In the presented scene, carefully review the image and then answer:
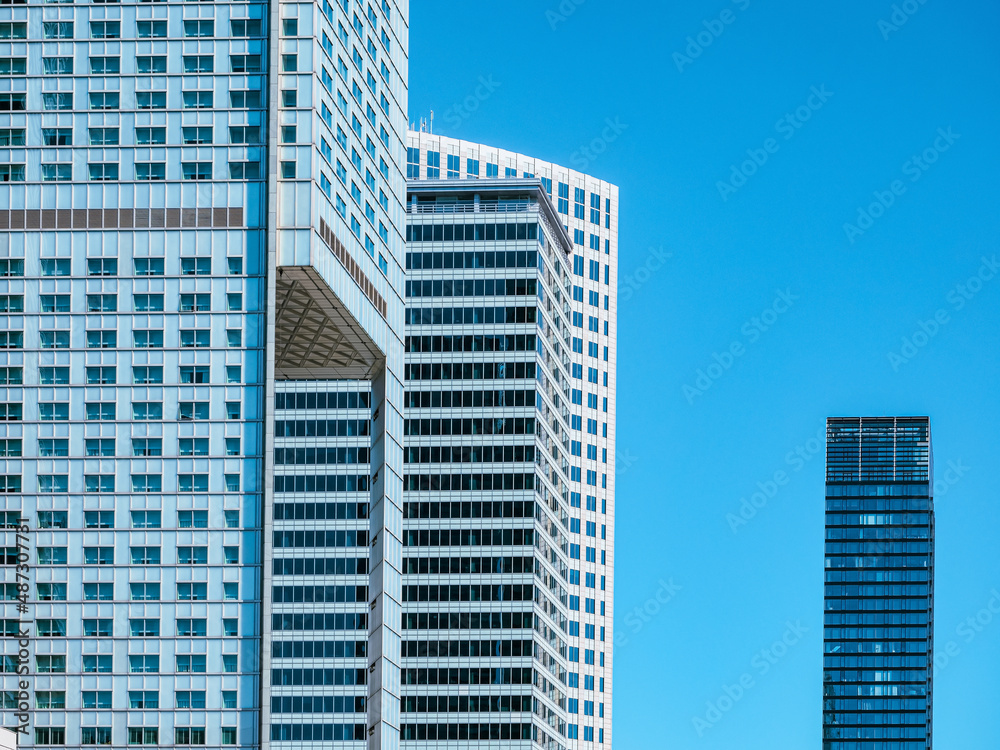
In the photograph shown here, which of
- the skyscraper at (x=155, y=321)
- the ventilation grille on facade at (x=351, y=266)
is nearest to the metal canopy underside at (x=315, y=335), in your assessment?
the skyscraper at (x=155, y=321)

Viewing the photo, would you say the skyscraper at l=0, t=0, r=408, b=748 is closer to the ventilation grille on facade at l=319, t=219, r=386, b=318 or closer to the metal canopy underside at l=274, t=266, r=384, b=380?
the ventilation grille on facade at l=319, t=219, r=386, b=318

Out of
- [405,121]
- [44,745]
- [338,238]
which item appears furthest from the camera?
[405,121]

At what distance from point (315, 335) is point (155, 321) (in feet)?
53.7

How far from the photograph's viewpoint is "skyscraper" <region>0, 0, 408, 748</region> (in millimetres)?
144625

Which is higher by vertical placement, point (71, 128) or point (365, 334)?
point (71, 128)

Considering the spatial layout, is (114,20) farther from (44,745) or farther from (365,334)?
(44,745)

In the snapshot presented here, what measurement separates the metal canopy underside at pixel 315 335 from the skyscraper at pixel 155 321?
464mm

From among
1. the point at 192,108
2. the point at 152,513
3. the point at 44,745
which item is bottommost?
the point at 44,745

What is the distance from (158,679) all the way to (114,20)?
5037cm

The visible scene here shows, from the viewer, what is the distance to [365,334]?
526 ft

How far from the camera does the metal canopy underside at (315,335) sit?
15043cm

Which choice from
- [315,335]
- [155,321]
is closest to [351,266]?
[315,335]

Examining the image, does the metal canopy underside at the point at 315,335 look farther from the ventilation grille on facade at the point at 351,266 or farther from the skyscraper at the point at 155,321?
the ventilation grille on facade at the point at 351,266

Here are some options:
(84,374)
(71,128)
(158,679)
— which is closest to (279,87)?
(71,128)
